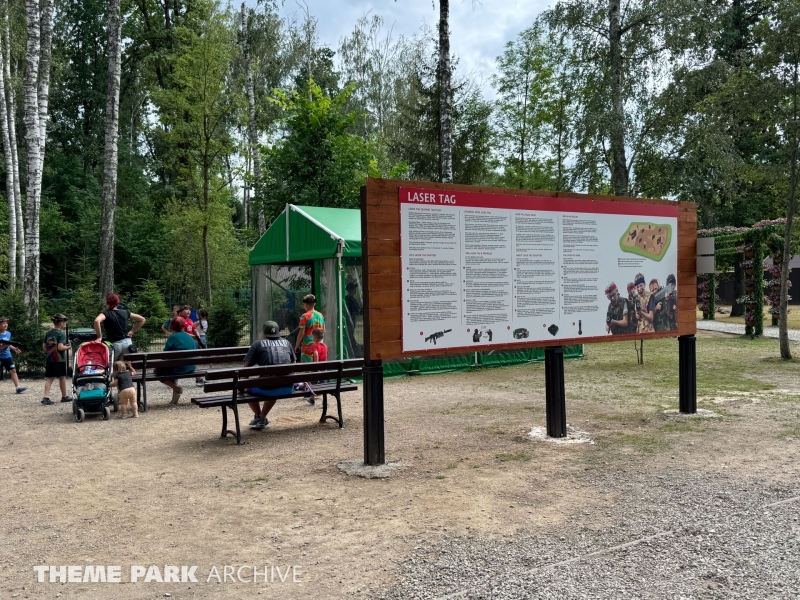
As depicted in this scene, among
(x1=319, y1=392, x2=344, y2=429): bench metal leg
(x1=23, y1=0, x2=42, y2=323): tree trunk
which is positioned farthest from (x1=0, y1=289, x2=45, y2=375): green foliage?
(x1=319, y1=392, x2=344, y2=429): bench metal leg

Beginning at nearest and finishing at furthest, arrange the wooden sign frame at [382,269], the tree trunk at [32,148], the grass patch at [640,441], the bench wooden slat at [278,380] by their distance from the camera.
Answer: the wooden sign frame at [382,269], the grass patch at [640,441], the bench wooden slat at [278,380], the tree trunk at [32,148]

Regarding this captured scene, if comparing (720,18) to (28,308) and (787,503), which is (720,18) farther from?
(28,308)

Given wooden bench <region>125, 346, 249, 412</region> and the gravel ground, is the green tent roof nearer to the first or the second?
wooden bench <region>125, 346, 249, 412</region>

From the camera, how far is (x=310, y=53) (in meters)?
37.1

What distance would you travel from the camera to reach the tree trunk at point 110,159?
16.8 m

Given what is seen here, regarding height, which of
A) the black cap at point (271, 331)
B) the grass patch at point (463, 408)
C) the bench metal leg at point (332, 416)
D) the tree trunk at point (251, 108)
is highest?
the tree trunk at point (251, 108)

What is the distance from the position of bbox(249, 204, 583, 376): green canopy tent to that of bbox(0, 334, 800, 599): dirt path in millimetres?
2498

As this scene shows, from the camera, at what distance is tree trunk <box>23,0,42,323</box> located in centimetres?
1521

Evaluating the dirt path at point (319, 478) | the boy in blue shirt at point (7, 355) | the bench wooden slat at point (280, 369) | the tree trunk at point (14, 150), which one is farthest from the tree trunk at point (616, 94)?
the tree trunk at point (14, 150)

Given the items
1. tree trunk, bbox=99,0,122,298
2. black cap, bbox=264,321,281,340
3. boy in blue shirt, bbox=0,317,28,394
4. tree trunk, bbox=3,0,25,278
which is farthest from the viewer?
tree trunk, bbox=3,0,25,278

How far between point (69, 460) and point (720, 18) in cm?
1920

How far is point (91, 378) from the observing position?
29.4 ft

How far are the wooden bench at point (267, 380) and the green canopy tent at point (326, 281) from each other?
13.1 ft

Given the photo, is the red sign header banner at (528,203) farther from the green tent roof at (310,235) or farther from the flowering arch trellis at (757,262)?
the flowering arch trellis at (757,262)
